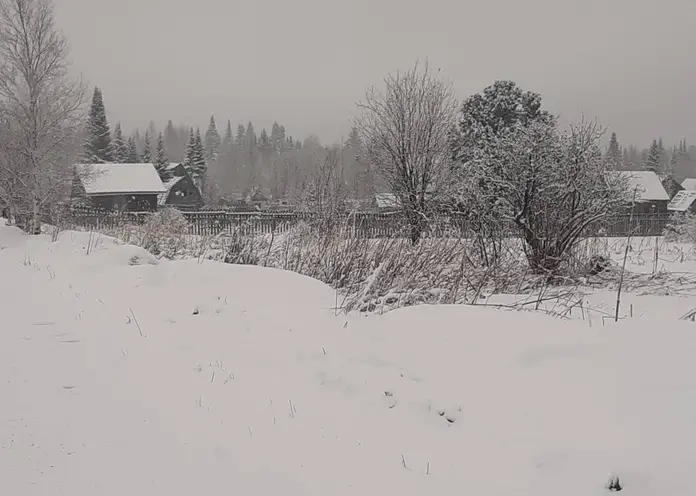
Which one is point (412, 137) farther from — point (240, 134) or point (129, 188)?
point (240, 134)

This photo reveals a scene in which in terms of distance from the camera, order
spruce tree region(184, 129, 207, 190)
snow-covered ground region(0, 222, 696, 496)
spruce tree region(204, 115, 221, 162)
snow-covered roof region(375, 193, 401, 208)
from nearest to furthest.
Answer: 1. snow-covered ground region(0, 222, 696, 496)
2. snow-covered roof region(375, 193, 401, 208)
3. spruce tree region(184, 129, 207, 190)
4. spruce tree region(204, 115, 221, 162)

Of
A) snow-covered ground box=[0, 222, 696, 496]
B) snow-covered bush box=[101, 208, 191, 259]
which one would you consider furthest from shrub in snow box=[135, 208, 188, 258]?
snow-covered ground box=[0, 222, 696, 496]

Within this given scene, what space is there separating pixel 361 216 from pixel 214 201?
152ft

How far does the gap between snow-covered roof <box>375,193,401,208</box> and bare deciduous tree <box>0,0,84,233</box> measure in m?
8.78

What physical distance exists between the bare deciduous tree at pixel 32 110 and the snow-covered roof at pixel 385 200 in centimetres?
878

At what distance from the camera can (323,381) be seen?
3602 millimetres

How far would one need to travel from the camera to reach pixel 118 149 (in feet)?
157

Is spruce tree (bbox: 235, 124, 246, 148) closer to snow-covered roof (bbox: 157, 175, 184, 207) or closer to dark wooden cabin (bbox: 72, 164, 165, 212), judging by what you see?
snow-covered roof (bbox: 157, 175, 184, 207)

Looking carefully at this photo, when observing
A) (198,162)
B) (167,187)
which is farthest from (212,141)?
(167,187)

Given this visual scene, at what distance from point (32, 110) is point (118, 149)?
1482 inches

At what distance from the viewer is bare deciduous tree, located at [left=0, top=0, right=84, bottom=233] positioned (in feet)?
42.8

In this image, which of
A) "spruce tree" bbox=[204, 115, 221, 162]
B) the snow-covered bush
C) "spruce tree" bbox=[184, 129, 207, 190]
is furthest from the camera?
"spruce tree" bbox=[204, 115, 221, 162]

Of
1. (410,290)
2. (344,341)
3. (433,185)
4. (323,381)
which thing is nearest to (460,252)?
(410,290)

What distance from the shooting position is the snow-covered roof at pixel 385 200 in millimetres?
15492
